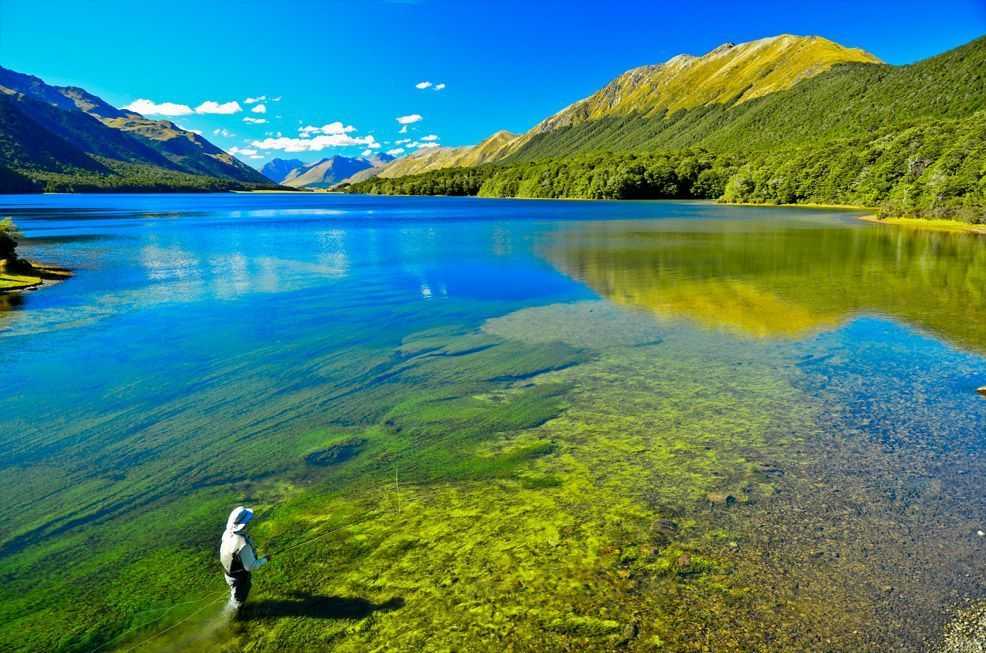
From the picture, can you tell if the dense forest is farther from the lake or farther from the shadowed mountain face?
the lake

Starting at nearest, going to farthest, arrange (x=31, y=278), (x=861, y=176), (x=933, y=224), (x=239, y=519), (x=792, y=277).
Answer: (x=239, y=519), (x=792, y=277), (x=31, y=278), (x=933, y=224), (x=861, y=176)

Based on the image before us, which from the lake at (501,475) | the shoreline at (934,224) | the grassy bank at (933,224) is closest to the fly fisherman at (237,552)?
the lake at (501,475)

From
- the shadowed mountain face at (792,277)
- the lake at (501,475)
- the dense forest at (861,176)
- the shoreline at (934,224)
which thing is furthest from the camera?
the dense forest at (861,176)

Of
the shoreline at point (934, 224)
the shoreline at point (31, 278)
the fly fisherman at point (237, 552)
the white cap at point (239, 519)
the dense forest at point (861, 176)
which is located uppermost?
the dense forest at point (861, 176)

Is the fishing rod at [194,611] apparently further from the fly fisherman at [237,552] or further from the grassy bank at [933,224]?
the grassy bank at [933,224]

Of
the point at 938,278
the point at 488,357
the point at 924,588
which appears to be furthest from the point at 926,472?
the point at 938,278

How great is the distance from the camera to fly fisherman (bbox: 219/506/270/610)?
7.05 m

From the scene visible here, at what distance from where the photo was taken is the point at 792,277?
115 ft

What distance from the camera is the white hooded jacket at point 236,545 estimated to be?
23.1 ft

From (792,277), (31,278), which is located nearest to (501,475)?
(792,277)

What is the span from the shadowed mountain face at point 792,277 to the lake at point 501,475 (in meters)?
0.53

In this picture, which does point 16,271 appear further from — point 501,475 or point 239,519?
point 239,519

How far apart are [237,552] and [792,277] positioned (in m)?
35.8

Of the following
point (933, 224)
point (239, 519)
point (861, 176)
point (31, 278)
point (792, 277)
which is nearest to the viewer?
point (239, 519)
